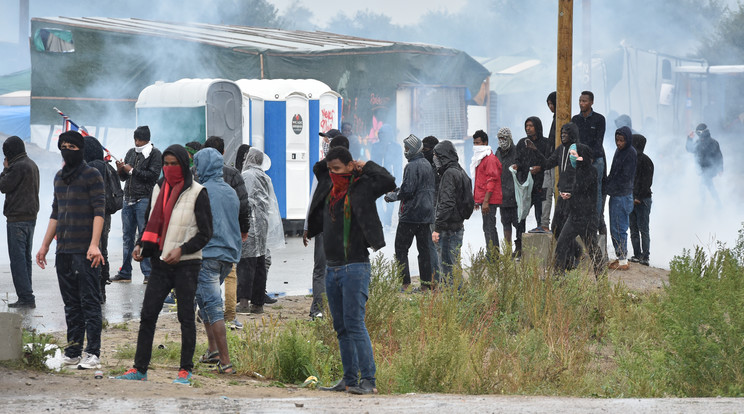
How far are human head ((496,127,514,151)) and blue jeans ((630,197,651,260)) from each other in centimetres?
197

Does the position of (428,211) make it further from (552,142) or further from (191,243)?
(191,243)

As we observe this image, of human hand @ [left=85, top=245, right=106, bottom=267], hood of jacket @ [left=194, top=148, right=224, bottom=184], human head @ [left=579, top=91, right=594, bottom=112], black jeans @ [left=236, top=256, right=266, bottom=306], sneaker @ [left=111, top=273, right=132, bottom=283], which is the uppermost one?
human head @ [left=579, top=91, right=594, bottom=112]

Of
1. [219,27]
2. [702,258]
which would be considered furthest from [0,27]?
[702,258]

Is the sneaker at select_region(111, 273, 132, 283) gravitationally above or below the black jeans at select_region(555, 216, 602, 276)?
below

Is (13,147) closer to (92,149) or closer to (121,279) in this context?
(92,149)

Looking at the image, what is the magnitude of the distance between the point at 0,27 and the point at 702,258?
4801 centimetres

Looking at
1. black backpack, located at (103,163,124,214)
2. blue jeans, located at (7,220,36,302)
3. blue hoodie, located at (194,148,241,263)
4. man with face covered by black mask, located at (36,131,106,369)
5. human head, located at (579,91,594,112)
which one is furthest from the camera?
human head, located at (579,91,594,112)

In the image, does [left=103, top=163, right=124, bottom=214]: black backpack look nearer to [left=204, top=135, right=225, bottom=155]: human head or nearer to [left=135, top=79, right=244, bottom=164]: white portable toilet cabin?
[left=204, top=135, right=225, bottom=155]: human head

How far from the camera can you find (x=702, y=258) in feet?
30.2

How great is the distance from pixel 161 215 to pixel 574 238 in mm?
5462

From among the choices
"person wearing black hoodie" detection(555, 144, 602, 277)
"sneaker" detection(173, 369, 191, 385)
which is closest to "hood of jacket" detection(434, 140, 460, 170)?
"person wearing black hoodie" detection(555, 144, 602, 277)

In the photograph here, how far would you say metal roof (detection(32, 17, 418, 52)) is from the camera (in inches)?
826

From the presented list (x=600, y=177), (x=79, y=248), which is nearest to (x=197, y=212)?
(x=79, y=248)

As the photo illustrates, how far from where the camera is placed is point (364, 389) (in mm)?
6512
